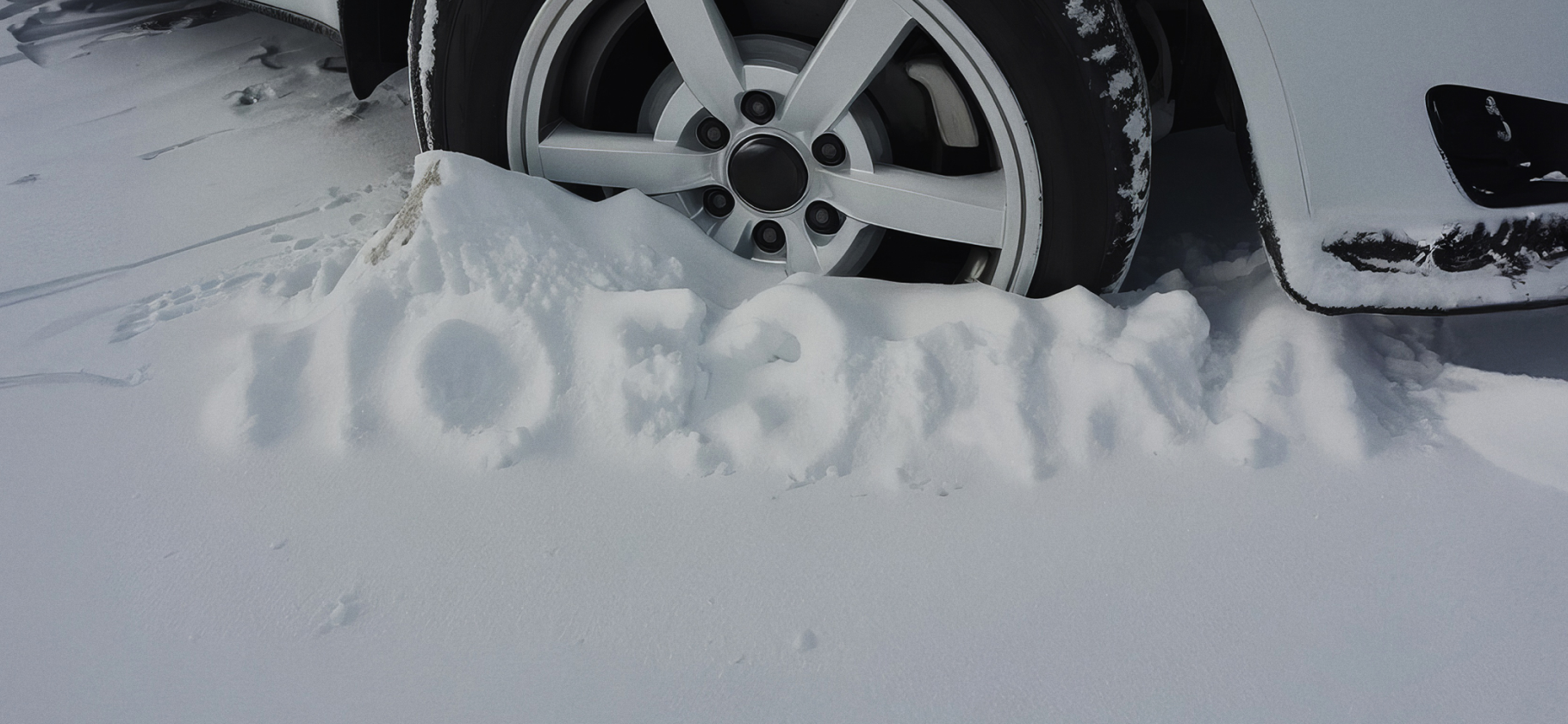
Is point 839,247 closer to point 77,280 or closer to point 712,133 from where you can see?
point 712,133

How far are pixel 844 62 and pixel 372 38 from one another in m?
1.01

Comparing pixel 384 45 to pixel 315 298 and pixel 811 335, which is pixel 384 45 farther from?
pixel 811 335

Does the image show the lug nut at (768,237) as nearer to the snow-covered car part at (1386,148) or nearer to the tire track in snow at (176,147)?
the snow-covered car part at (1386,148)

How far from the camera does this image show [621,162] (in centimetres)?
183

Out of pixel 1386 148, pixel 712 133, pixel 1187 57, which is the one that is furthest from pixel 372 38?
pixel 1386 148

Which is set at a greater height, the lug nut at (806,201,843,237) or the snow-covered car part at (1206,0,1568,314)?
the snow-covered car part at (1206,0,1568,314)

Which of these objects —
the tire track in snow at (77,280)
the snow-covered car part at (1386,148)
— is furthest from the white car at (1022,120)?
the tire track in snow at (77,280)

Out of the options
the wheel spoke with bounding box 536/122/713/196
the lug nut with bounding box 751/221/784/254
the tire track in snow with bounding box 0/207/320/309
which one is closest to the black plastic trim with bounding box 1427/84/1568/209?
the lug nut with bounding box 751/221/784/254

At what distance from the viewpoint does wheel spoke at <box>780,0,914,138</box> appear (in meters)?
1.57

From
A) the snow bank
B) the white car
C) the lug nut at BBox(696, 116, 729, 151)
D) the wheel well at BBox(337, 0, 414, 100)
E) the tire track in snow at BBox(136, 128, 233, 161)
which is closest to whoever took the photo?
the white car

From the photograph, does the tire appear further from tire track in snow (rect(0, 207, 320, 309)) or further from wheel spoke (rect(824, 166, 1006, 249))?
tire track in snow (rect(0, 207, 320, 309))

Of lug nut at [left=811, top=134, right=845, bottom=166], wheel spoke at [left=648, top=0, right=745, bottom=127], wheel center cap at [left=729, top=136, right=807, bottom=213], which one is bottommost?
wheel center cap at [left=729, top=136, right=807, bottom=213]

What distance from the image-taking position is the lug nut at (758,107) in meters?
1.71

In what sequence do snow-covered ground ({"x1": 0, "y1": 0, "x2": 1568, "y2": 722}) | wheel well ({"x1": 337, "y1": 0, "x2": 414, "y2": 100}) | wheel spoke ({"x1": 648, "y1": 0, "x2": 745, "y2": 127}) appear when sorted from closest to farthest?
snow-covered ground ({"x1": 0, "y1": 0, "x2": 1568, "y2": 722}) < wheel spoke ({"x1": 648, "y1": 0, "x2": 745, "y2": 127}) < wheel well ({"x1": 337, "y1": 0, "x2": 414, "y2": 100})
